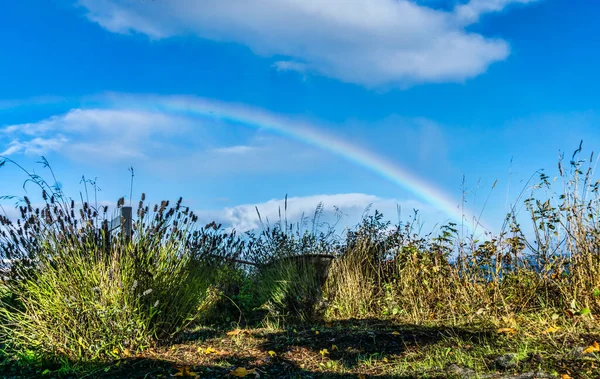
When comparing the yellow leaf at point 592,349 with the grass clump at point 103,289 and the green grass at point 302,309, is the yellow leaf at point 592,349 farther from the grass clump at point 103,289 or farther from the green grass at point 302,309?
the grass clump at point 103,289

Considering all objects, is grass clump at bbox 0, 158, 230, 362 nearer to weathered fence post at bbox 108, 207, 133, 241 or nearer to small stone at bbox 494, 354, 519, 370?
weathered fence post at bbox 108, 207, 133, 241

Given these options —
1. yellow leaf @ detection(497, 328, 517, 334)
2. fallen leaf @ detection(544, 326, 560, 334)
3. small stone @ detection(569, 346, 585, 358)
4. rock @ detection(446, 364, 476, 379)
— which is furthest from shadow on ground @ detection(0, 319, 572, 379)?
small stone @ detection(569, 346, 585, 358)

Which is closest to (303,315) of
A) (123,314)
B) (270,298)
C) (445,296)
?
(270,298)

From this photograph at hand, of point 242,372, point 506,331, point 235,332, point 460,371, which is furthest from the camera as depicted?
point 235,332

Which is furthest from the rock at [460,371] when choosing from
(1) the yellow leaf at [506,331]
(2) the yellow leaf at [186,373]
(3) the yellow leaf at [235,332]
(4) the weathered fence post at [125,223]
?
(4) the weathered fence post at [125,223]

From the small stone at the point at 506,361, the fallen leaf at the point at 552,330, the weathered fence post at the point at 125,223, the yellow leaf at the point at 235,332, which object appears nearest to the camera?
the small stone at the point at 506,361

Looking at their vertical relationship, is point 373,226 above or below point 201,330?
above

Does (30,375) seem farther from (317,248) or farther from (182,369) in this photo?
(317,248)

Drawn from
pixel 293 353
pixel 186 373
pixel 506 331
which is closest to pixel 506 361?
pixel 506 331

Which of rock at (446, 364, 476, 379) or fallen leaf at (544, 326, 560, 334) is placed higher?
fallen leaf at (544, 326, 560, 334)

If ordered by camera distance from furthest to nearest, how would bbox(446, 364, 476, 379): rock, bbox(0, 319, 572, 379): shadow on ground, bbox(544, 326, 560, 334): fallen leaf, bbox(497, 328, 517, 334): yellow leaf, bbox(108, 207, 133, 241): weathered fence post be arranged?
1. bbox(108, 207, 133, 241): weathered fence post
2. bbox(497, 328, 517, 334): yellow leaf
3. bbox(544, 326, 560, 334): fallen leaf
4. bbox(0, 319, 572, 379): shadow on ground
5. bbox(446, 364, 476, 379): rock

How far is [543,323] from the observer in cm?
495

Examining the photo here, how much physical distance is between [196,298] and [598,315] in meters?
4.15

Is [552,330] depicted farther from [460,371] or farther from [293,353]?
[293,353]
